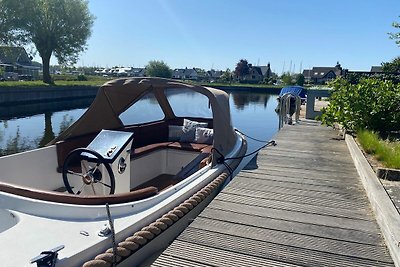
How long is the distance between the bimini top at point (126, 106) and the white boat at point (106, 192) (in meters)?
0.02

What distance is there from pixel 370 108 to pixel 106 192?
16.3 feet

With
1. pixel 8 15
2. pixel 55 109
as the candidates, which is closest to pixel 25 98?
pixel 55 109

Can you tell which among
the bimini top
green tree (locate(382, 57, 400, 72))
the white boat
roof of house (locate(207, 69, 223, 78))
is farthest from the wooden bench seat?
roof of house (locate(207, 69, 223, 78))

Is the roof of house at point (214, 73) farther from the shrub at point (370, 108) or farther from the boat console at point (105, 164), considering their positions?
the boat console at point (105, 164)

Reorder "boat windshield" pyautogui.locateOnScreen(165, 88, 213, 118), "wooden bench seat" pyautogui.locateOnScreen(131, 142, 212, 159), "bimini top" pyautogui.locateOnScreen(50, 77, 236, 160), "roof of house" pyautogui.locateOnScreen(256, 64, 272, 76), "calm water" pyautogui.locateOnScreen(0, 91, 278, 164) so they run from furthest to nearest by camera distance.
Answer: "roof of house" pyautogui.locateOnScreen(256, 64, 272, 76) < "calm water" pyautogui.locateOnScreen(0, 91, 278, 164) < "boat windshield" pyautogui.locateOnScreen(165, 88, 213, 118) < "wooden bench seat" pyautogui.locateOnScreen(131, 142, 212, 159) < "bimini top" pyautogui.locateOnScreen(50, 77, 236, 160)

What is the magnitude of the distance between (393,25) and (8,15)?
3235cm

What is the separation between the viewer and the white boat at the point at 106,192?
2578 millimetres

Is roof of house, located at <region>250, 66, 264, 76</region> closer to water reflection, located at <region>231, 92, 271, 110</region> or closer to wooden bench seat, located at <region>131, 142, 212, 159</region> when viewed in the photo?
water reflection, located at <region>231, 92, 271, 110</region>

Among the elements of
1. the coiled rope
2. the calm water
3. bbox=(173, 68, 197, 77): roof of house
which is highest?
bbox=(173, 68, 197, 77): roof of house

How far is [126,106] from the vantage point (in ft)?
21.3

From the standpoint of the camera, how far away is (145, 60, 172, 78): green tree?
70812 mm

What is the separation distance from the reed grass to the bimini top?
7.09ft

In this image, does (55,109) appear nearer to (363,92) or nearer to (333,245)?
(363,92)

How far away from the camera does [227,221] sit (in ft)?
10.2
